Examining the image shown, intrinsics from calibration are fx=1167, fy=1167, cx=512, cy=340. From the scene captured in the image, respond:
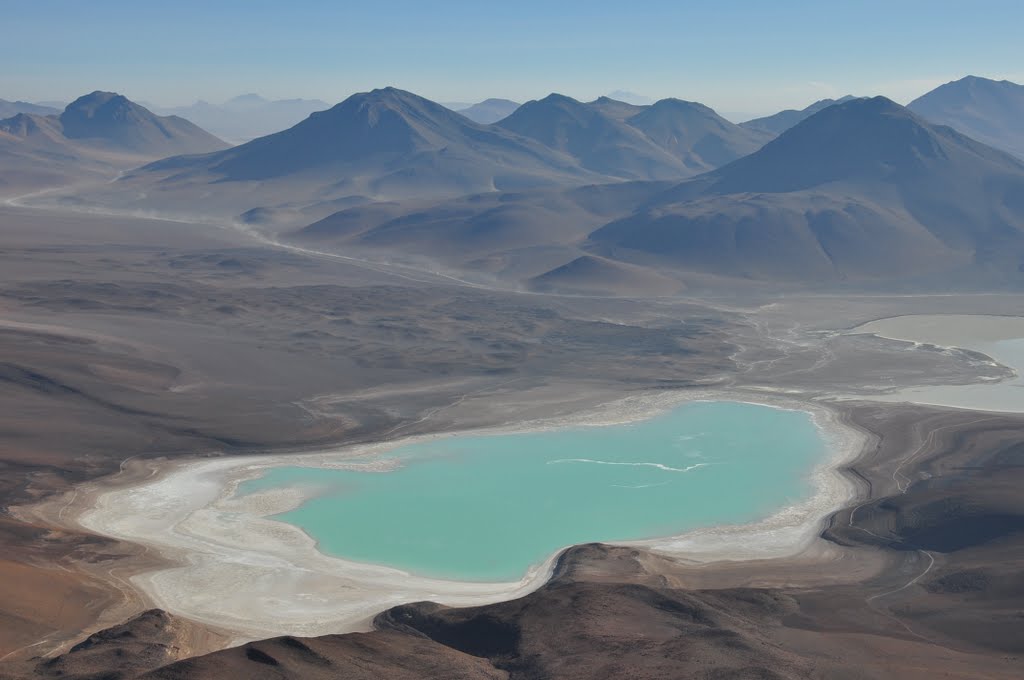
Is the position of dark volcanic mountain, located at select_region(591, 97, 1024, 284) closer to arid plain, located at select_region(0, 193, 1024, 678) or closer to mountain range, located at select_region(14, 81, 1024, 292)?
mountain range, located at select_region(14, 81, 1024, 292)

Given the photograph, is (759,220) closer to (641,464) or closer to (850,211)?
(850,211)

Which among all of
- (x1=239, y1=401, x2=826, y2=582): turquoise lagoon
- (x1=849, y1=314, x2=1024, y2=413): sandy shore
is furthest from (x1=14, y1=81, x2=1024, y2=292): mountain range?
(x1=239, y1=401, x2=826, y2=582): turquoise lagoon

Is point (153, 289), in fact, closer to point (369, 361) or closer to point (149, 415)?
point (369, 361)

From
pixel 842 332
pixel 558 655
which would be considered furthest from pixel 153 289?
pixel 558 655

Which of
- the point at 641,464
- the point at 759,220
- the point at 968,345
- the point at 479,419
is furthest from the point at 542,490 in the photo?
the point at 759,220

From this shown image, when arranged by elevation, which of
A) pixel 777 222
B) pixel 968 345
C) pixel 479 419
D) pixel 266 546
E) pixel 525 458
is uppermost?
pixel 777 222
